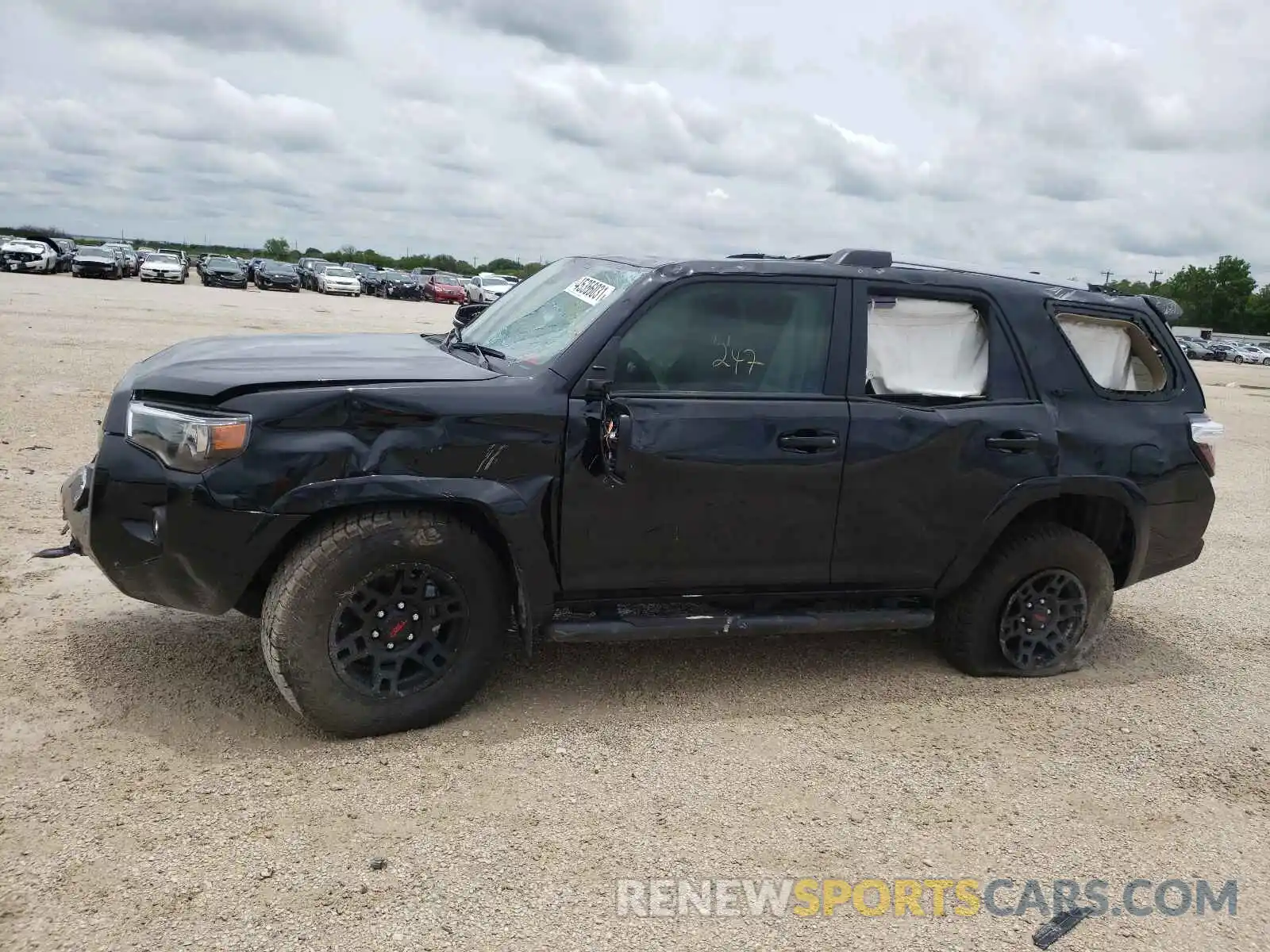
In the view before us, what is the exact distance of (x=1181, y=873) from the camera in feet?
10.8

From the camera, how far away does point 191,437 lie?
137 inches

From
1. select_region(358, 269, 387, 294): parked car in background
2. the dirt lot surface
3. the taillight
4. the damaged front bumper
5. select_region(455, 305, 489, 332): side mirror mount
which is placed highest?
select_region(358, 269, 387, 294): parked car in background

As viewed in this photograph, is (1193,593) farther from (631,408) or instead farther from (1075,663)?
(631,408)

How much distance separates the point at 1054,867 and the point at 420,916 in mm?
1981

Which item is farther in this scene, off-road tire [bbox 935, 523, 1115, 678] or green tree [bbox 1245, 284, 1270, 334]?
green tree [bbox 1245, 284, 1270, 334]

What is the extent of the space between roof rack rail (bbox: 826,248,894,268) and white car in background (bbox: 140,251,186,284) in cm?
4319

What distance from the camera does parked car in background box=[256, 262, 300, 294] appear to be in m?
44.7

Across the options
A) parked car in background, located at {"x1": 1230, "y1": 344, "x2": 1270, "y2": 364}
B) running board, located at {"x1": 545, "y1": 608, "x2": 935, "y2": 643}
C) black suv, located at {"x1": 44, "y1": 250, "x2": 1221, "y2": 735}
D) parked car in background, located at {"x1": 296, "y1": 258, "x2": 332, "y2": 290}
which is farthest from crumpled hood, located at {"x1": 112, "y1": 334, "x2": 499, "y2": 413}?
parked car in background, located at {"x1": 1230, "y1": 344, "x2": 1270, "y2": 364}

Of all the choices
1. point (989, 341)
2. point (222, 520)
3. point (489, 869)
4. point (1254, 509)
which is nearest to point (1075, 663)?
point (989, 341)

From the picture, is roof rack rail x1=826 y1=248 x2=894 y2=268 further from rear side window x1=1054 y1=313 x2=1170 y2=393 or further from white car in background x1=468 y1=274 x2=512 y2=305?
white car in background x1=468 y1=274 x2=512 y2=305

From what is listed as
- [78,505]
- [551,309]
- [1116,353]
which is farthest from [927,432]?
[78,505]

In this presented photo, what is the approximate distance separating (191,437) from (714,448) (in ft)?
6.17

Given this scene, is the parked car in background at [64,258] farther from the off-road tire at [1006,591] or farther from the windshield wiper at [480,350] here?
the off-road tire at [1006,591]

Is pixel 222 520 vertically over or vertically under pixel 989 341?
under
